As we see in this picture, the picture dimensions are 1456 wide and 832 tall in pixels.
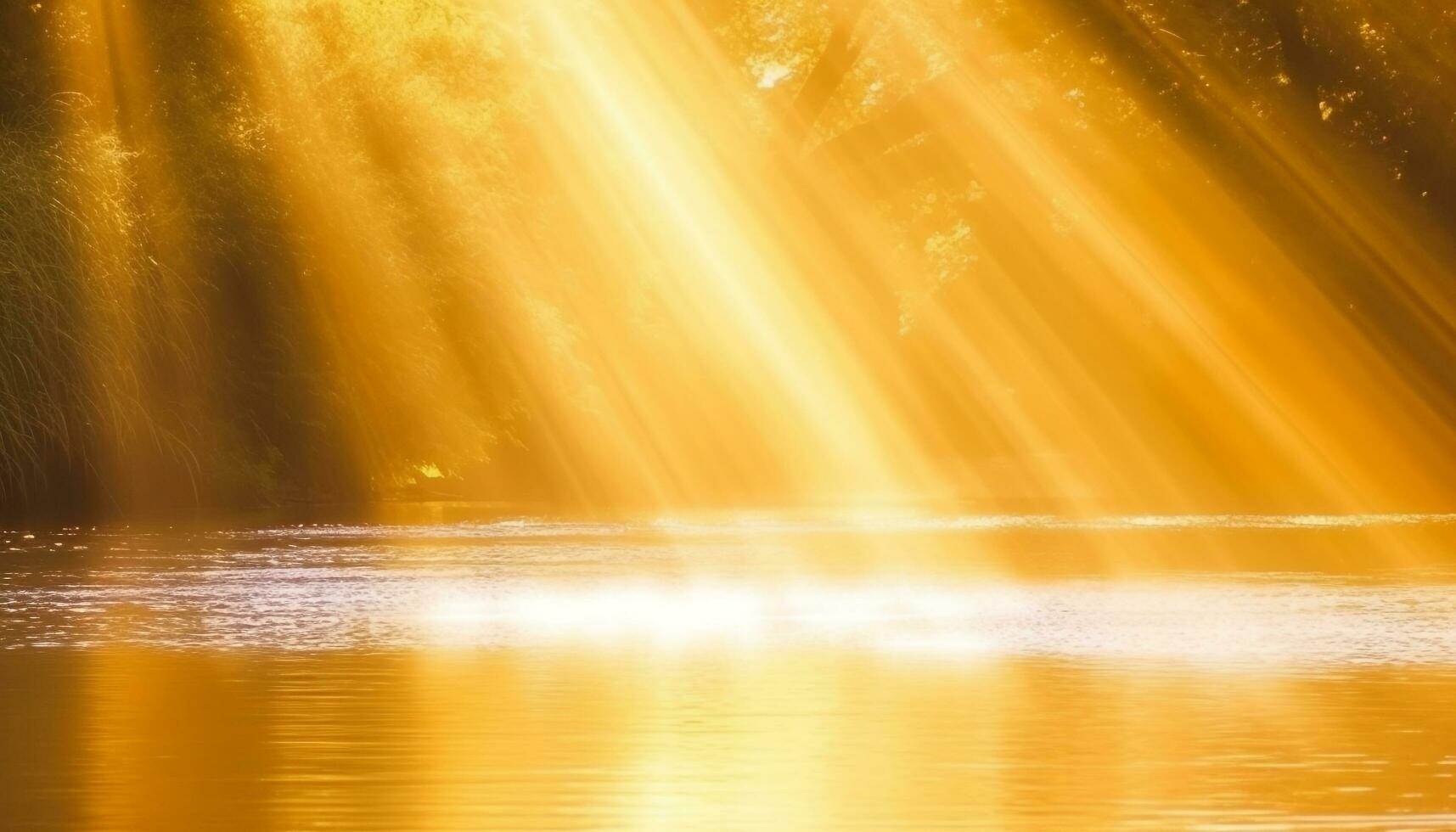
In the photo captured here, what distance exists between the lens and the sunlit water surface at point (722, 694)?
7062 mm

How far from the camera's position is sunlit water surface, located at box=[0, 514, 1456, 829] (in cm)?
706

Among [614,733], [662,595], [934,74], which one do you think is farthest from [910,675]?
[934,74]

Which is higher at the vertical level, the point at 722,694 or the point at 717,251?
the point at 722,694

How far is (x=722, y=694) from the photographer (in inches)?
396

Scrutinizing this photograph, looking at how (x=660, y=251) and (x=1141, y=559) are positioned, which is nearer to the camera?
(x=1141, y=559)

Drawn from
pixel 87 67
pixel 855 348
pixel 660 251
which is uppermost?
pixel 87 67

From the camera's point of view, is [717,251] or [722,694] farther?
[717,251]

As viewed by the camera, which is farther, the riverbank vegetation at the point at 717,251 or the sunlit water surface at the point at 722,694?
the riverbank vegetation at the point at 717,251

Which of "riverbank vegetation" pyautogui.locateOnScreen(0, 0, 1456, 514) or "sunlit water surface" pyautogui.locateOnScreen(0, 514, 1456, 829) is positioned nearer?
"sunlit water surface" pyautogui.locateOnScreen(0, 514, 1456, 829)

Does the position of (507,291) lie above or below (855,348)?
above

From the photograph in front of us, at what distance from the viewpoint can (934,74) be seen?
49250 mm

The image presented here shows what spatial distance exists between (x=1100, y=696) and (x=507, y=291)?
86.5 ft

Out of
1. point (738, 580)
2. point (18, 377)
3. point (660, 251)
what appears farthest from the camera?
point (660, 251)

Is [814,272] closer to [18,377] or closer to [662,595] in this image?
[18,377]
